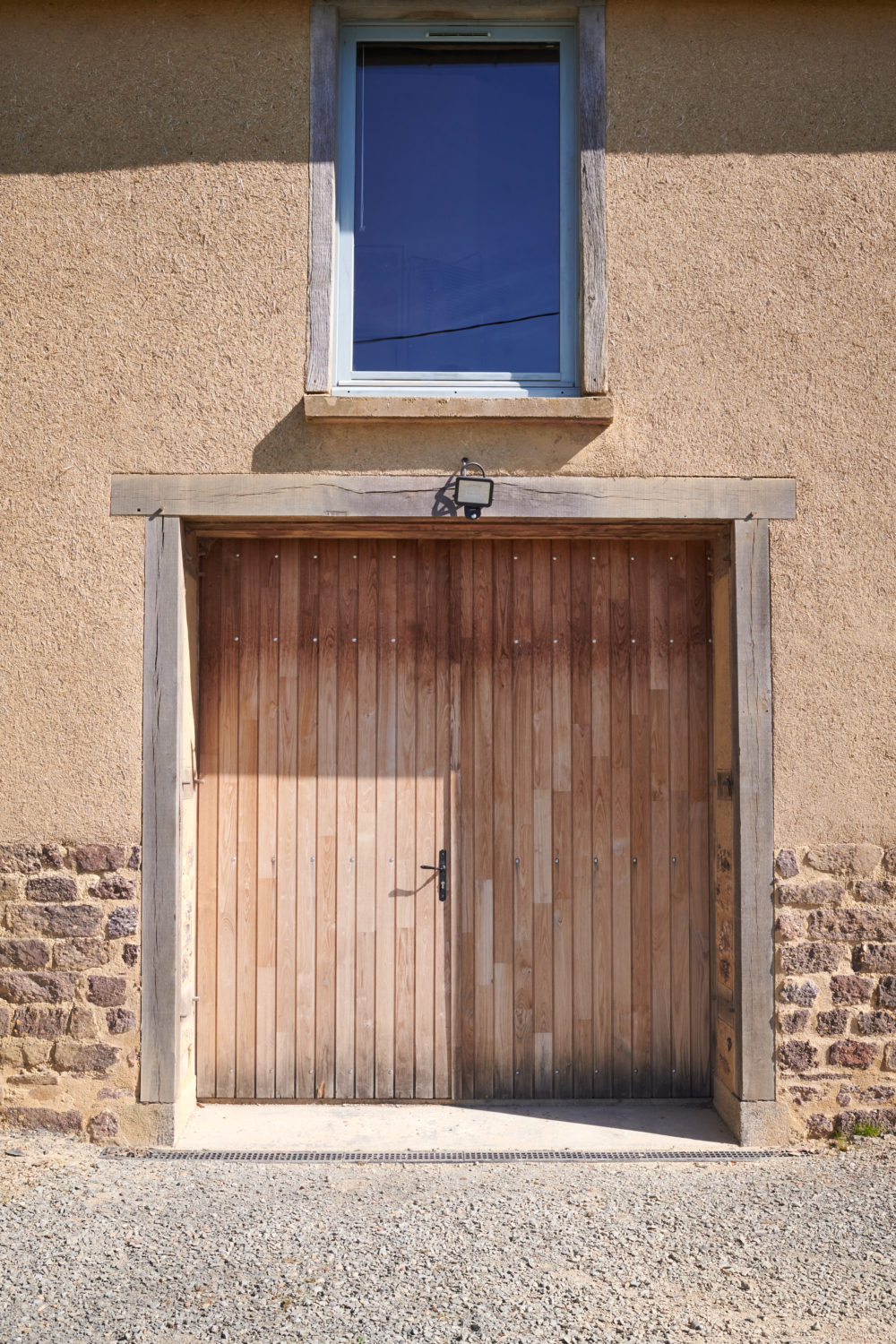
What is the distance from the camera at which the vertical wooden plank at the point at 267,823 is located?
4.38m

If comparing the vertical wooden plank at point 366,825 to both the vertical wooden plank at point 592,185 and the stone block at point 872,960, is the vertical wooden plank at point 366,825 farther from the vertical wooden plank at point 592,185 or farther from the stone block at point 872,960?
the stone block at point 872,960

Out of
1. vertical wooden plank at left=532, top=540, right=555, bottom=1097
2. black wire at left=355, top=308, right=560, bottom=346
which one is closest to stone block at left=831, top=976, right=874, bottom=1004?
vertical wooden plank at left=532, top=540, right=555, bottom=1097

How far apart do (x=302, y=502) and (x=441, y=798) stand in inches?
56.6

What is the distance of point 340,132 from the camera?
4.38 metres

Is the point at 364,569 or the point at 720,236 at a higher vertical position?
the point at 720,236

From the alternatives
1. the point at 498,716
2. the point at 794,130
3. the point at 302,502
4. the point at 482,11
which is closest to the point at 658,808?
the point at 498,716

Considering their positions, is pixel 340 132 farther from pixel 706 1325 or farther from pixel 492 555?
pixel 706 1325

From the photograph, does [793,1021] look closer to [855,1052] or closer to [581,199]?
[855,1052]

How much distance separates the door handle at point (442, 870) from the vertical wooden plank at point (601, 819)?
667 mm

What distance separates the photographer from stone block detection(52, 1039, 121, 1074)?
4.03 m

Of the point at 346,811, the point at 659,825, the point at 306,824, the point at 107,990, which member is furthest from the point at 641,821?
the point at 107,990

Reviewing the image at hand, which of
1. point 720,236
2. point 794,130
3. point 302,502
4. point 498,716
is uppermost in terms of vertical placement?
point 794,130

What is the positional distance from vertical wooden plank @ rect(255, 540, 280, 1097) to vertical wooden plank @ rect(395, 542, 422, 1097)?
547mm

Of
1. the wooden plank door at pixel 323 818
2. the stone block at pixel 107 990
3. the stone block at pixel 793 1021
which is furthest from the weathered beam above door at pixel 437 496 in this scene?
the stone block at pixel 793 1021
